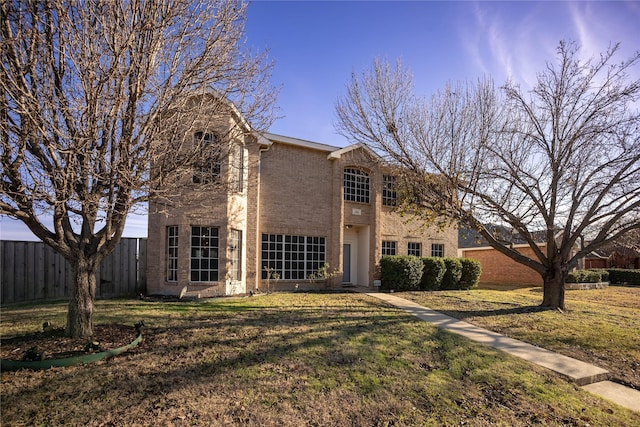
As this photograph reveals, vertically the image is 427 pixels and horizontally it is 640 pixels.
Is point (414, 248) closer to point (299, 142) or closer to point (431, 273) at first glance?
point (431, 273)

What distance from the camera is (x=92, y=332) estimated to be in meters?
5.93

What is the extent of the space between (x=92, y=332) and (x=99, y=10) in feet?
16.3

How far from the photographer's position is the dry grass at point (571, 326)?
23.1 ft

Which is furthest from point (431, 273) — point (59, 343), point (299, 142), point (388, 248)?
point (59, 343)

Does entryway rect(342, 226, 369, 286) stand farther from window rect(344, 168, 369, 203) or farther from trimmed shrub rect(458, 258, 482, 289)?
trimmed shrub rect(458, 258, 482, 289)

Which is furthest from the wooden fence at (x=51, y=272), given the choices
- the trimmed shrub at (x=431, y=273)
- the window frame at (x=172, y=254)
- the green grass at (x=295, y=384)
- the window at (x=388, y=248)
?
the trimmed shrub at (x=431, y=273)

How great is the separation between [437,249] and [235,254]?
11812mm

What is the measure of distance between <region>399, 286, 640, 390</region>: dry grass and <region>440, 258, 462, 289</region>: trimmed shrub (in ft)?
9.84

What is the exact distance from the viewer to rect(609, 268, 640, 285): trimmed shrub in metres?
25.3

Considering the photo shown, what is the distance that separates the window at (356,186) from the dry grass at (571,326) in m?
5.23

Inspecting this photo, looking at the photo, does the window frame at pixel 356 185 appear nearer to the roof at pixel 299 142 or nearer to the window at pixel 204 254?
the roof at pixel 299 142

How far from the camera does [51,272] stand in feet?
36.5

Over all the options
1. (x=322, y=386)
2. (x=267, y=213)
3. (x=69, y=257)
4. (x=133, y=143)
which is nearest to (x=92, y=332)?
(x=69, y=257)

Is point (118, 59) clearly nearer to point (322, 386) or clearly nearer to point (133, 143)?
point (133, 143)
